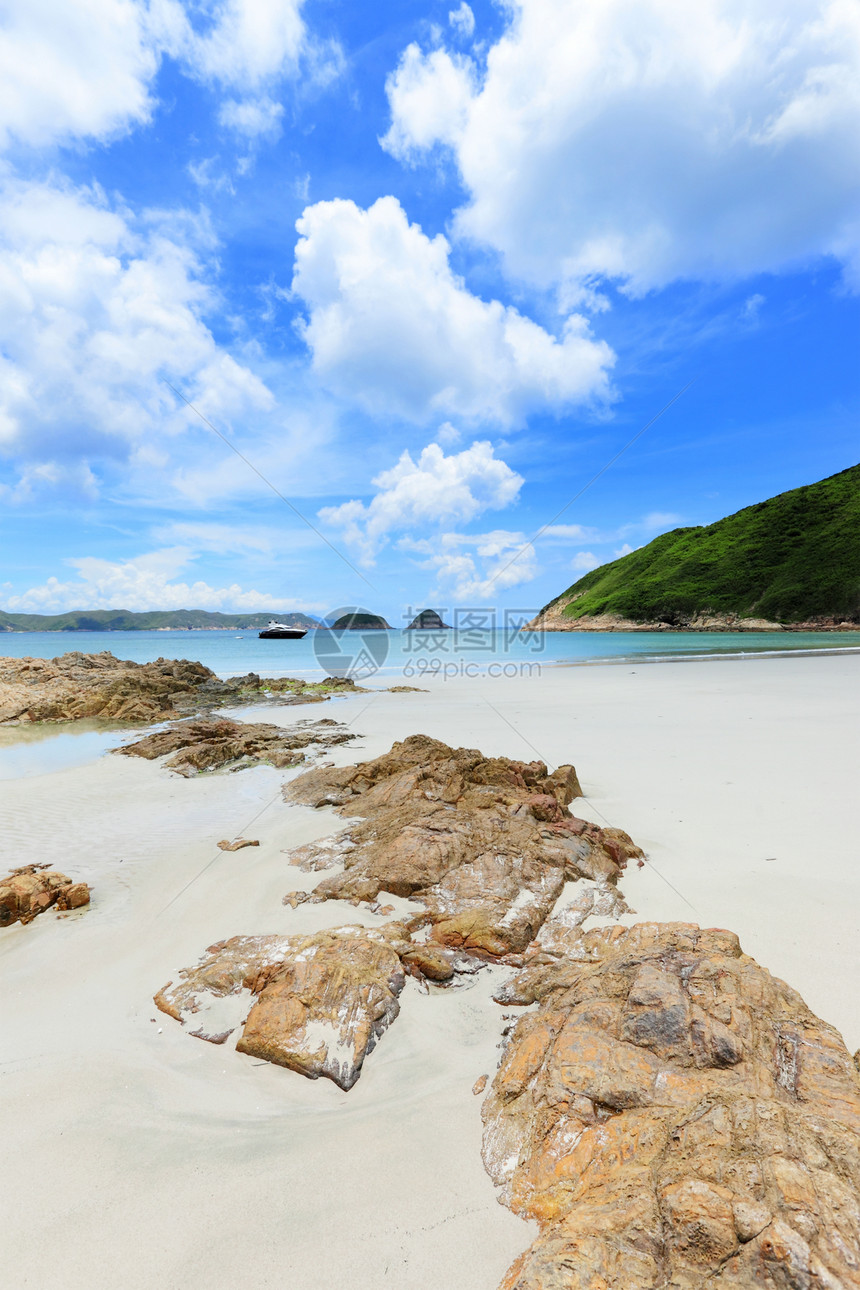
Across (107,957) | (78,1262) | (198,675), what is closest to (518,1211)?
(78,1262)

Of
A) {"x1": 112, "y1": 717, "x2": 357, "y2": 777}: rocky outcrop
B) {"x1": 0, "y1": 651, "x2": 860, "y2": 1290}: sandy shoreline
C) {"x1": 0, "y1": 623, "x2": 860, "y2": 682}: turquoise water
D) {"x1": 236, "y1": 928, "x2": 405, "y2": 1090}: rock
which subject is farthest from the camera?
{"x1": 0, "y1": 623, "x2": 860, "y2": 682}: turquoise water

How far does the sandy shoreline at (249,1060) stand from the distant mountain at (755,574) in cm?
10094

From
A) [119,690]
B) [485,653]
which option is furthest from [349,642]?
[119,690]

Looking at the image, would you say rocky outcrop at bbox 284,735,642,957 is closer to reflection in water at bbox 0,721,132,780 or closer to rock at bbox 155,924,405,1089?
rock at bbox 155,924,405,1089

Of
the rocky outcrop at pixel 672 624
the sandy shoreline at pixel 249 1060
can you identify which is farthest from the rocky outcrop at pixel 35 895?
the rocky outcrop at pixel 672 624

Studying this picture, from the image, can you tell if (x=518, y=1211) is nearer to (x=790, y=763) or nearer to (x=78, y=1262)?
(x=78, y=1262)

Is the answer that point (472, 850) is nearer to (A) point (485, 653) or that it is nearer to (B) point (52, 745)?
(B) point (52, 745)

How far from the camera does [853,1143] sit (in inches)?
75.9

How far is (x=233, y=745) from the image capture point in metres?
12.6

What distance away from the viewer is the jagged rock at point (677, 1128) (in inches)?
66.7

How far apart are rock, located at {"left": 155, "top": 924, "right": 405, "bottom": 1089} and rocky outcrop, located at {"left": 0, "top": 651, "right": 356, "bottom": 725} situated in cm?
1709

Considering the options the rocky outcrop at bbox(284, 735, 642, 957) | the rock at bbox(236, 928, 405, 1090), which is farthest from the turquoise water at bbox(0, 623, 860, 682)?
the rock at bbox(236, 928, 405, 1090)

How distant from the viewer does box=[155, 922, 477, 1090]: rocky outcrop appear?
11.6ft

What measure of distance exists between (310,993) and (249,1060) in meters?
0.51
